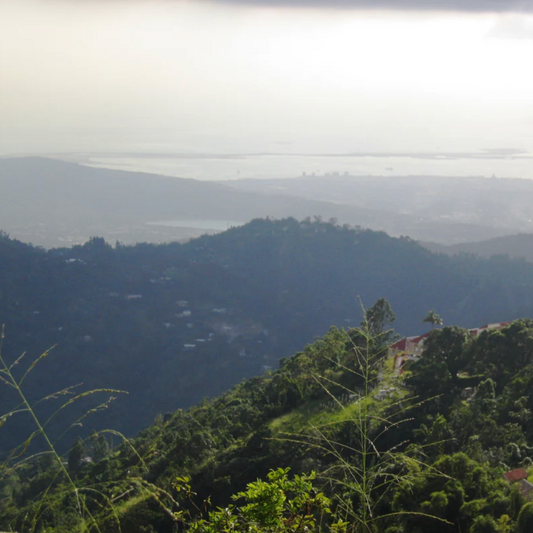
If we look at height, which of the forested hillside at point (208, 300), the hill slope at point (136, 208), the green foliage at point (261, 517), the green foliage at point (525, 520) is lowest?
the forested hillside at point (208, 300)

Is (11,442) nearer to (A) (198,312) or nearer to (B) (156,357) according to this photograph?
(B) (156,357)

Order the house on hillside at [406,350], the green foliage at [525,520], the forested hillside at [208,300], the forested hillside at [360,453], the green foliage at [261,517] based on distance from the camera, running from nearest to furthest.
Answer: the green foliage at [261,517] → the forested hillside at [360,453] → the green foliage at [525,520] → the house on hillside at [406,350] → the forested hillside at [208,300]

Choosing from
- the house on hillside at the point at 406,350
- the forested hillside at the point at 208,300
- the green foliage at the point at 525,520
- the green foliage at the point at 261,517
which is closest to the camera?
the green foliage at the point at 261,517

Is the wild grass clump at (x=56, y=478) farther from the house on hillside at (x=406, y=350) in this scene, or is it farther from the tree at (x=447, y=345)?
the house on hillside at (x=406, y=350)

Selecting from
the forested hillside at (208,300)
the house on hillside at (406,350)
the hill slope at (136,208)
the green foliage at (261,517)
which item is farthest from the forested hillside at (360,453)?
the hill slope at (136,208)

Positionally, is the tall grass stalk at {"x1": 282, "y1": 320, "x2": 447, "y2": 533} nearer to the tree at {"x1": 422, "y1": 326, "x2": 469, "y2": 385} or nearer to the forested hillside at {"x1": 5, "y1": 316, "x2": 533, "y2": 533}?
the forested hillside at {"x1": 5, "y1": 316, "x2": 533, "y2": 533}

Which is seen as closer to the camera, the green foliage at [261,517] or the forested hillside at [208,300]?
the green foliage at [261,517]
